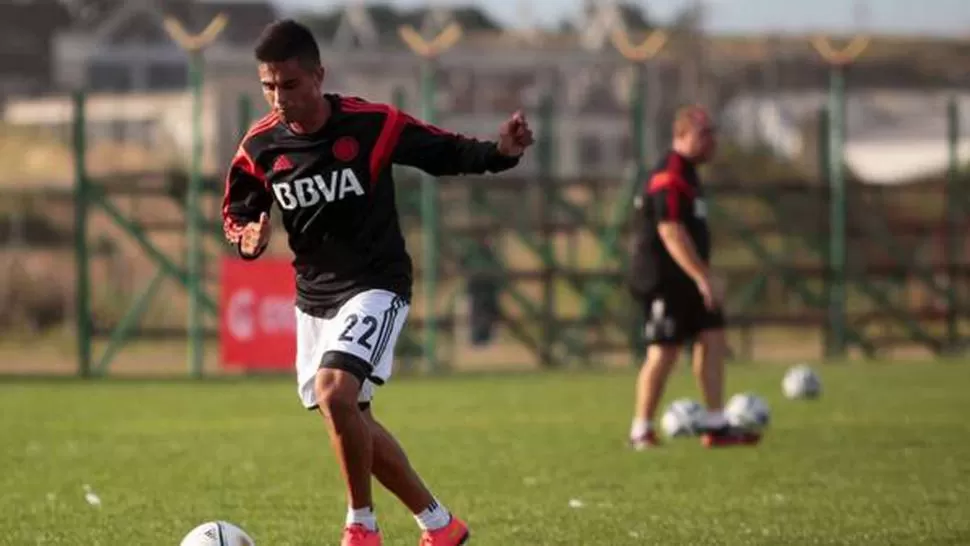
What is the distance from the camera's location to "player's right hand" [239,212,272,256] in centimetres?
878

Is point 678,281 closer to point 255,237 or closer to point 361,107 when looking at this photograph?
point 361,107

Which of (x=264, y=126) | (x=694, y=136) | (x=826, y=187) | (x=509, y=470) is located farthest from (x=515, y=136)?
(x=826, y=187)

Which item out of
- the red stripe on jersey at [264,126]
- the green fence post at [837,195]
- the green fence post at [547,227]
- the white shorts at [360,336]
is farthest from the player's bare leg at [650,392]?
the green fence post at [837,195]

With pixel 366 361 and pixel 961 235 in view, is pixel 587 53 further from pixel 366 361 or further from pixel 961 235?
pixel 366 361

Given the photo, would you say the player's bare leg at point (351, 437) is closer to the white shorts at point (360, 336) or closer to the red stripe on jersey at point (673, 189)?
the white shorts at point (360, 336)

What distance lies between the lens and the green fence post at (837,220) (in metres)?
27.0

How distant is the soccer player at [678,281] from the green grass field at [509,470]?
1.06ft

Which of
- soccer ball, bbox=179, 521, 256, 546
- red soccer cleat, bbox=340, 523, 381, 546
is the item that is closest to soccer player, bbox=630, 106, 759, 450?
red soccer cleat, bbox=340, 523, 381, 546

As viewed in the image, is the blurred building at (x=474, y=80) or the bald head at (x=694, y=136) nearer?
the bald head at (x=694, y=136)

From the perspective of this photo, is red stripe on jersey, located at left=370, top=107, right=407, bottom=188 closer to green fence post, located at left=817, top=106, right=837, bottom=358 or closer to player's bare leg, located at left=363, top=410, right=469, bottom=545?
player's bare leg, located at left=363, top=410, right=469, bottom=545

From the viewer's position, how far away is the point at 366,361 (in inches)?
347

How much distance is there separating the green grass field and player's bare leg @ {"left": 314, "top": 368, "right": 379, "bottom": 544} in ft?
3.24

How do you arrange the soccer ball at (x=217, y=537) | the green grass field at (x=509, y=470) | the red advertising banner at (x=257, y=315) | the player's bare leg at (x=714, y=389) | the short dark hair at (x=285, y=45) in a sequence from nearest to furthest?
→ the soccer ball at (x=217, y=537) → the short dark hair at (x=285, y=45) → the green grass field at (x=509, y=470) → the player's bare leg at (x=714, y=389) → the red advertising banner at (x=257, y=315)

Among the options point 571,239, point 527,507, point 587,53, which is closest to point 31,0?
point 587,53
